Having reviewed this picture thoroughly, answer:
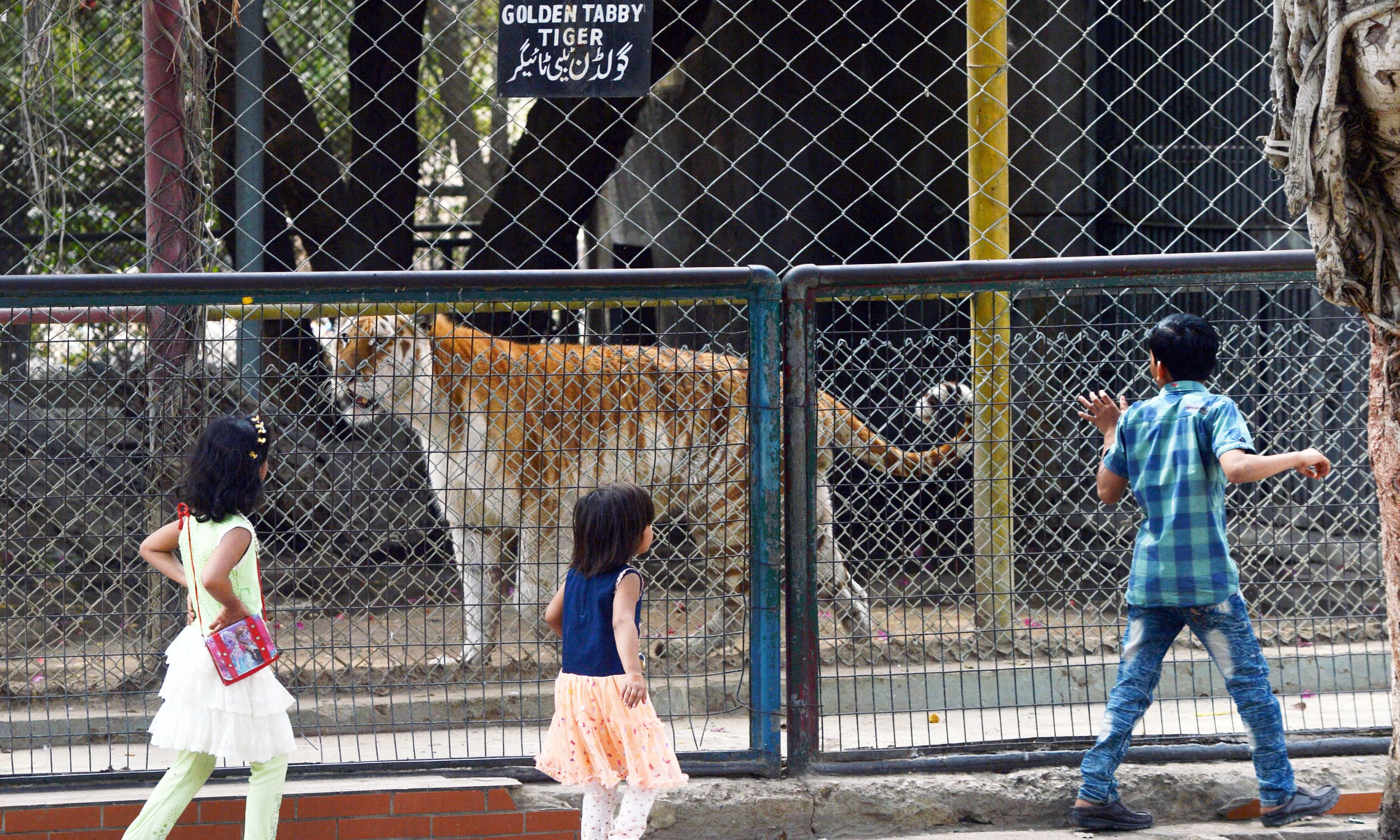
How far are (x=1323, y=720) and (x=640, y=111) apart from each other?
7328mm

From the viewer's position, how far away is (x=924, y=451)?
4.70 metres

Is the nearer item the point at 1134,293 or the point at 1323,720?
the point at 1134,293

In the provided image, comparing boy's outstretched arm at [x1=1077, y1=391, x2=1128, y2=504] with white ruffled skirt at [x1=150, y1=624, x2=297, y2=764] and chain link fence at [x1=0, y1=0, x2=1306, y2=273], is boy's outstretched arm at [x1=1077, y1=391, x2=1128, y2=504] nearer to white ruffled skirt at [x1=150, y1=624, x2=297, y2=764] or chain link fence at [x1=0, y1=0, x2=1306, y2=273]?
white ruffled skirt at [x1=150, y1=624, x2=297, y2=764]

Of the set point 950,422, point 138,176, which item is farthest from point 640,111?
point 950,422

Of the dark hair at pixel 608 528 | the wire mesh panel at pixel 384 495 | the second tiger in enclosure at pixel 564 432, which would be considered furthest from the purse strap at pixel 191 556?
the dark hair at pixel 608 528

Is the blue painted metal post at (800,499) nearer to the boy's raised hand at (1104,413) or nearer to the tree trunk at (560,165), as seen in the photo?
the boy's raised hand at (1104,413)

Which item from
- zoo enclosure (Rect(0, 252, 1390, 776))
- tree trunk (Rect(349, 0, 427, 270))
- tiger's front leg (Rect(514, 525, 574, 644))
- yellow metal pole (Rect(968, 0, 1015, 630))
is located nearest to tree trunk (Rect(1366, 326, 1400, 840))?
zoo enclosure (Rect(0, 252, 1390, 776))

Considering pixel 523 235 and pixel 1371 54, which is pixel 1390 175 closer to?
pixel 1371 54

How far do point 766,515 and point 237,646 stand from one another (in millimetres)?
1572

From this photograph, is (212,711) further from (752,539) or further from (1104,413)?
(1104,413)

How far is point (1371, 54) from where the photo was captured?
268 cm

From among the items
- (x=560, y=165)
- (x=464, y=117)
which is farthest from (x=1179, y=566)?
(x=464, y=117)

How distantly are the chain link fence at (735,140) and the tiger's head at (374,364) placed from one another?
189 centimetres

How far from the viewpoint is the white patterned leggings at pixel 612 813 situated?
11.3 feet
